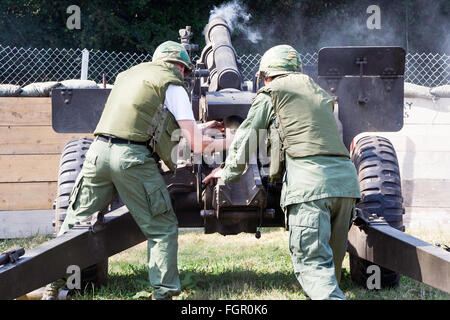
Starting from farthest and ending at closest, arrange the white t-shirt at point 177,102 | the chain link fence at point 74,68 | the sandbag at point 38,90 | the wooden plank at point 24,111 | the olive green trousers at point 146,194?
1. the chain link fence at point 74,68
2. the sandbag at point 38,90
3. the wooden plank at point 24,111
4. the white t-shirt at point 177,102
5. the olive green trousers at point 146,194

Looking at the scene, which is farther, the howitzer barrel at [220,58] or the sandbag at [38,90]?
the sandbag at [38,90]

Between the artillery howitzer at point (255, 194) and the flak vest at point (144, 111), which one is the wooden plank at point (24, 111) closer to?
the artillery howitzer at point (255, 194)

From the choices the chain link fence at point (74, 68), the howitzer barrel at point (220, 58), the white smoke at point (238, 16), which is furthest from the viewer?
the white smoke at point (238, 16)

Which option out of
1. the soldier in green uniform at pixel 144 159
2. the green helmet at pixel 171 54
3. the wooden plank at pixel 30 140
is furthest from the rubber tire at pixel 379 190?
the wooden plank at pixel 30 140

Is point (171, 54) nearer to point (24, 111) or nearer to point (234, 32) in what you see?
point (24, 111)

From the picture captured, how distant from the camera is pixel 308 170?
12.2 ft

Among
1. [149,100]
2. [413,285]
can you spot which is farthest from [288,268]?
[149,100]

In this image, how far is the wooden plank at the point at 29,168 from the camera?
762 centimetres

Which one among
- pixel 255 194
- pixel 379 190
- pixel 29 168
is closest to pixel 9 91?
pixel 29 168

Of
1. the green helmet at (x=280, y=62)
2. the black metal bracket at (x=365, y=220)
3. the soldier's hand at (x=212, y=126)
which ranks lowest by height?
the black metal bracket at (x=365, y=220)

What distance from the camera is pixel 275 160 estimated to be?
3.99 metres

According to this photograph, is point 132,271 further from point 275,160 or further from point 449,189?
point 449,189

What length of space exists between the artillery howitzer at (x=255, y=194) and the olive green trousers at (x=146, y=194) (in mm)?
294

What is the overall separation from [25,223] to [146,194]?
4090 mm
